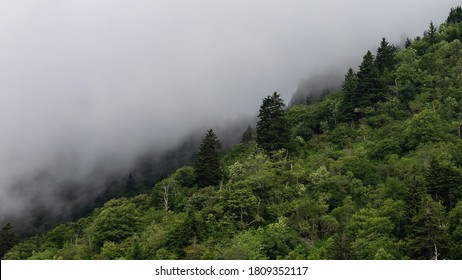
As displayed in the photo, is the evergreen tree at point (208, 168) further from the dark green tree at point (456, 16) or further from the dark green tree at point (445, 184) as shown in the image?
the dark green tree at point (456, 16)

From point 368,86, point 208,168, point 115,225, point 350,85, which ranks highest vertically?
point 350,85

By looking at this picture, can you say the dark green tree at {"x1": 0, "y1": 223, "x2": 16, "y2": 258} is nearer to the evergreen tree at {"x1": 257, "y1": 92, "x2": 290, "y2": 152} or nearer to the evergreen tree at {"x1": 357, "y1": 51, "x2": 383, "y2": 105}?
the evergreen tree at {"x1": 257, "y1": 92, "x2": 290, "y2": 152}

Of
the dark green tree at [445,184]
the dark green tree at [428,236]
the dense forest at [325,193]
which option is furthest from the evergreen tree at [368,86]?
the dark green tree at [428,236]

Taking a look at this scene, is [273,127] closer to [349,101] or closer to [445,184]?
[349,101]

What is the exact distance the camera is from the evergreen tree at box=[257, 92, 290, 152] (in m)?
65.6

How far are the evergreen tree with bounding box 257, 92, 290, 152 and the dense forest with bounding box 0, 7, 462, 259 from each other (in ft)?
0.49

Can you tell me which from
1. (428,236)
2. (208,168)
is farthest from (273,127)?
(428,236)

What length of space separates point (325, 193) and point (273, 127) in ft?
58.7

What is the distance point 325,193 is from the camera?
50281 millimetres

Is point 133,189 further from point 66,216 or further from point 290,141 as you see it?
point 290,141

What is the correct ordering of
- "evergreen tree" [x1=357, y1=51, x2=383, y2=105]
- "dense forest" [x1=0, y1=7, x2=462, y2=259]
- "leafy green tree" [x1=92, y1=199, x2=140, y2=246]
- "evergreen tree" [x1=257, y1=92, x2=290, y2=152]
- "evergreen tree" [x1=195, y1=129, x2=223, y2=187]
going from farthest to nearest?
"evergreen tree" [x1=357, y1=51, x2=383, y2=105] < "evergreen tree" [x1=257, y1=92, x2=290, y2=152] < "evergreen tree" [x1=195, y1=129, x2=223, y2=187] < "leafy green tree" [x1=92, y1=199, x2=140, y2=246] < "dense forest" [x1=0, y1=7, x2=462, y2=259]

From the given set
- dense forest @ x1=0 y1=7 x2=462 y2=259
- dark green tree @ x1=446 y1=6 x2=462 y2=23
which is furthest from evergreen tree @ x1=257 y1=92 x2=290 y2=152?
dark green tree @ x1=446 y1=6 x2=462 y2=23

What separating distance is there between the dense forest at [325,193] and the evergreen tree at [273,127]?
0.15 m

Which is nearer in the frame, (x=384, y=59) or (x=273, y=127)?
(x=273, y=127)
